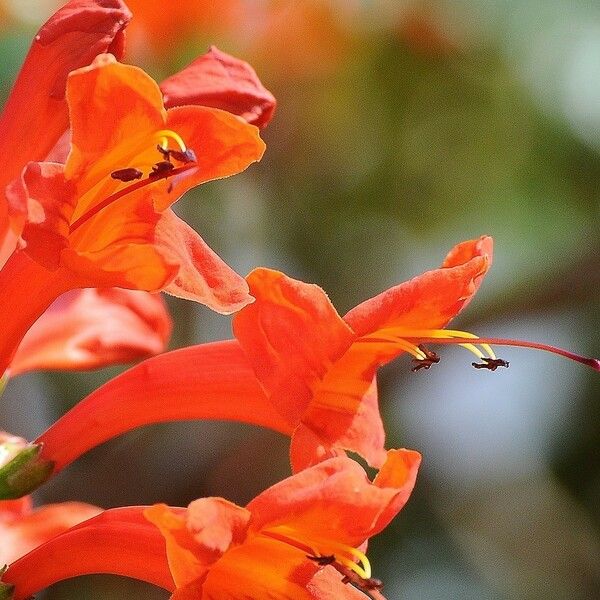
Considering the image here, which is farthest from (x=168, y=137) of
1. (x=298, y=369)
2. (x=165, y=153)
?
(x=298, y=369)

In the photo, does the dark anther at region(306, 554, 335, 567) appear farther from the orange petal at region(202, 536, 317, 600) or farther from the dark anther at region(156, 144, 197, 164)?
the dark anther at region(156, 144, 197, 164)

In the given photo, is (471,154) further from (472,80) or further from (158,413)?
(158,413)

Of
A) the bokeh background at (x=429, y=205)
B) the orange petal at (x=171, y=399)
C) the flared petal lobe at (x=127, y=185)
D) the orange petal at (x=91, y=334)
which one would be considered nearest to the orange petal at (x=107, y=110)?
the flared petal lobe at (x=127, y=185)

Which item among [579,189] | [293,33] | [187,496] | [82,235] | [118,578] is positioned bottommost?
[118,578]

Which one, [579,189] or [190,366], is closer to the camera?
[190,366]

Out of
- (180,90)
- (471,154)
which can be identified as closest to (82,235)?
(180,90)
